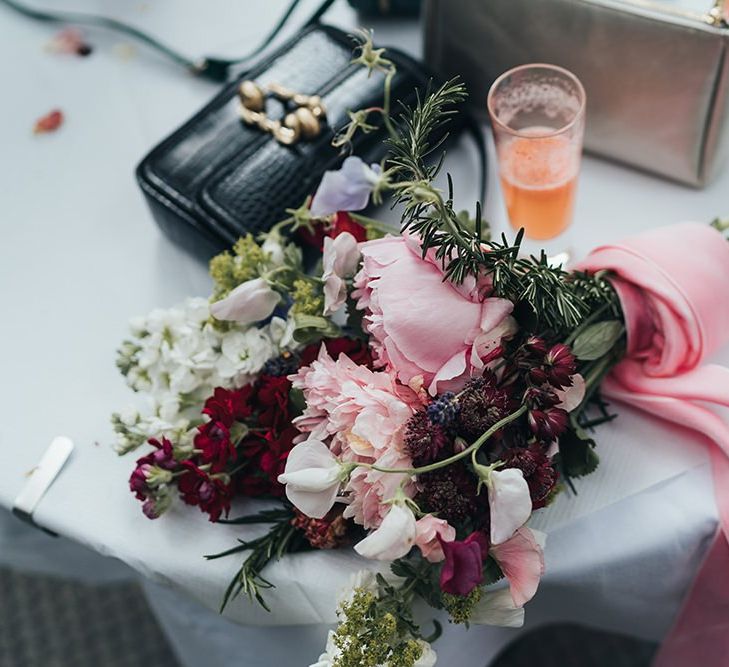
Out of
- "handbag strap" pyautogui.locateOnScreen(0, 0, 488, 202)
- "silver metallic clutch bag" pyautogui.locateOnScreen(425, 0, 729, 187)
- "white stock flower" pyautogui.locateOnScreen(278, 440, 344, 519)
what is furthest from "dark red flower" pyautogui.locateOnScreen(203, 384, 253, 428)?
"silver metallic clutch bag" pyautogui.locateOnScreen(425, 0, 729, 187)

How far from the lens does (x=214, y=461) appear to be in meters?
0.58

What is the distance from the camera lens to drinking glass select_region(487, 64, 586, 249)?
0.66 meters

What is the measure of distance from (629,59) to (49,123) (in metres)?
0.60

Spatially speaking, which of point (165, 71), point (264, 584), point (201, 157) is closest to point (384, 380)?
point (264, 584)

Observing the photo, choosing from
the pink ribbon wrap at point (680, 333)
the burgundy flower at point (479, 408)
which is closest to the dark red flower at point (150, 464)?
the burgundy flower at point (479, 408)

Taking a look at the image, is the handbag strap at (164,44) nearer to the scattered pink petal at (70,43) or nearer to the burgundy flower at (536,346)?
the scattered pink petal at (70,43)

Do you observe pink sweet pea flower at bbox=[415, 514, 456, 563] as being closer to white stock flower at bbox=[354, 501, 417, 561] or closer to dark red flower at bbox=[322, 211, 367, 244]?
white stock flower at bbox=[354, 501, 417, 561]

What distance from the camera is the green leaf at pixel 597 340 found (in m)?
0.58

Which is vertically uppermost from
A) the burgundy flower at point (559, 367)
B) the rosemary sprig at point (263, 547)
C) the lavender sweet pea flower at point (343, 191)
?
the lavender sweet pea flower at point (343, 191)

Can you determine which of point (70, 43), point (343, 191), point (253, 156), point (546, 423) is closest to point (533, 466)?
point (546, 423)

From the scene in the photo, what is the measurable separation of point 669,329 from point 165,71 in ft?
2.06

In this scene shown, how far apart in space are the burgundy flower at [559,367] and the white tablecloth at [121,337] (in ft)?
0.49

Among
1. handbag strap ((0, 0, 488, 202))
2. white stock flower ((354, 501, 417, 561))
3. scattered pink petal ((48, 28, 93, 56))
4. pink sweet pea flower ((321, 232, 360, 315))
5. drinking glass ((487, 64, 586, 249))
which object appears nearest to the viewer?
white stock flower ((354, 501, 417, 561))

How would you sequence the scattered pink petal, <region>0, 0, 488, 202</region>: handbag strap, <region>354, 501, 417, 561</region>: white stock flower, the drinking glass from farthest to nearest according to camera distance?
the scattered pink petal, <region>0, 0, 488, 202</region>: handbag strap, the drinking glass, <region>354, 501, 417, 561</region>: white stock flower
